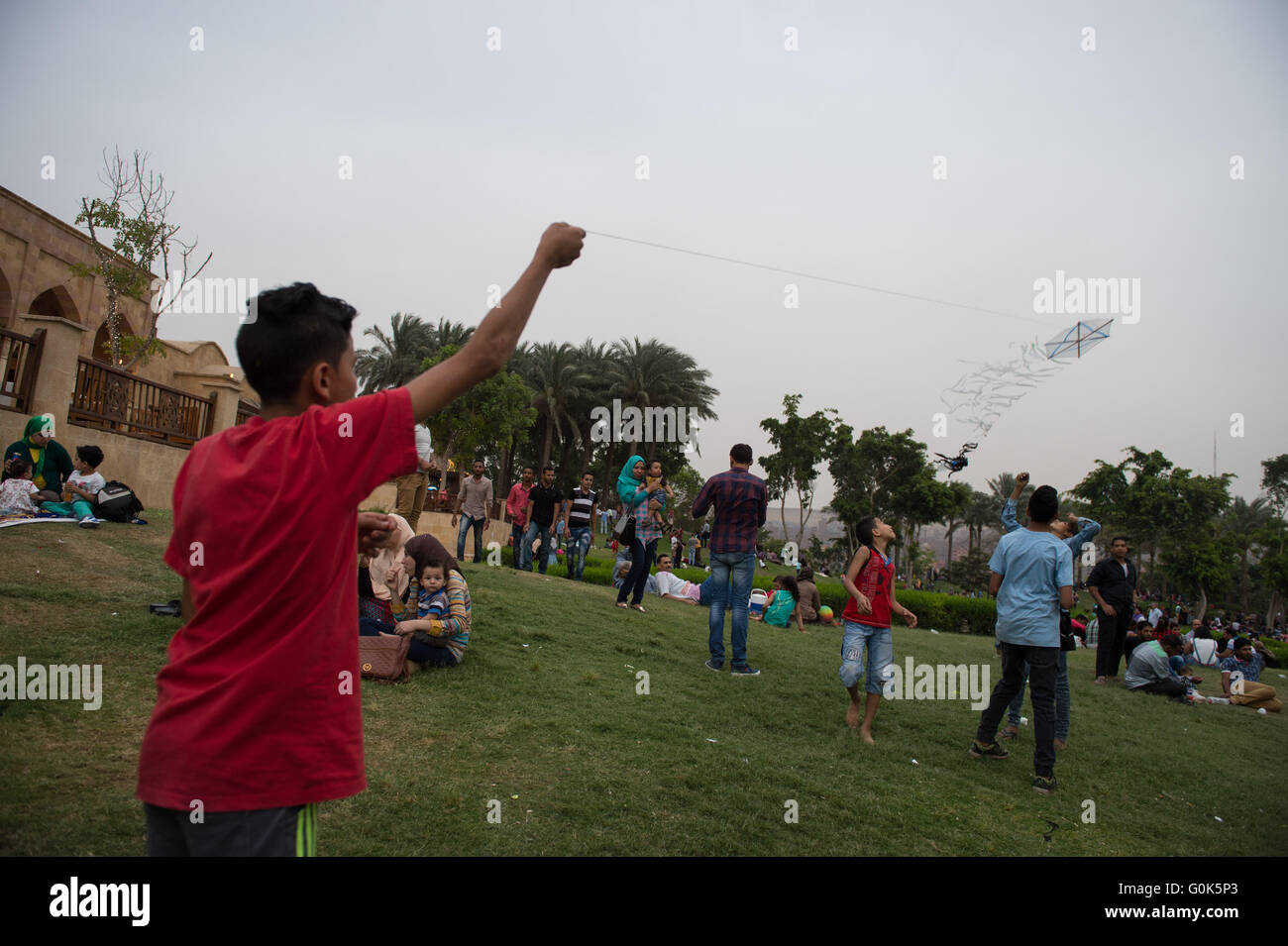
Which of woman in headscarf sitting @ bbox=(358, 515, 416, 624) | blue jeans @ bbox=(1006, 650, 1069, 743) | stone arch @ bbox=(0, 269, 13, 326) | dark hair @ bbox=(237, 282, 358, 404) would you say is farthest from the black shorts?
stone arch @ bbox=(0, 269, 13, 326)

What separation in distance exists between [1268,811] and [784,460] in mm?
36448

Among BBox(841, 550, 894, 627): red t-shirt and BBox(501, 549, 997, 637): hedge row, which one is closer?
BBox(841, 550, 894, 627): red t-shirt

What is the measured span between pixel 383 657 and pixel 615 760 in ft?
7.03

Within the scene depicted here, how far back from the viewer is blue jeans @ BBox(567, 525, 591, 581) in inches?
611

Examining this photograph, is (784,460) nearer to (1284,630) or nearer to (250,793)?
(1284,630)

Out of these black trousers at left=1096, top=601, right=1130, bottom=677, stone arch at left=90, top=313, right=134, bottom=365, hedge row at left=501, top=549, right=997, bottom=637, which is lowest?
hedge row at left=501, top=549, right=997, bottom=637

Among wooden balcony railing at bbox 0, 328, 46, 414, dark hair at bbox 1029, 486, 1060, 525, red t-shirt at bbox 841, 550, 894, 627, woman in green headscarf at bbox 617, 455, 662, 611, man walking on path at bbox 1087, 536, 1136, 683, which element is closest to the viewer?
dark hair at bbox 1029, 486, 1060, 525

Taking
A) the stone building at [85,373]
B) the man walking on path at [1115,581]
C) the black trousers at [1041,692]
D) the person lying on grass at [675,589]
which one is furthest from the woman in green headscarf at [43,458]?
the man walking on path at [1115,581]

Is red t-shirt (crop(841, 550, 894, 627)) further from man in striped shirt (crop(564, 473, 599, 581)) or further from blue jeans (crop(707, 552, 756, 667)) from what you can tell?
man in striped shirt (crop(564, 473, 599, 581))

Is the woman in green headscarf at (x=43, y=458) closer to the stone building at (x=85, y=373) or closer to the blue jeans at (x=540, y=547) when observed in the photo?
the stone building at (x=85, y=373)

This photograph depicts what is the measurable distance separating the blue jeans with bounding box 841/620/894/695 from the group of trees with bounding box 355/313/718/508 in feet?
94.9

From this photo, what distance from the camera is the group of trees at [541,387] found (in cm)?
3471
